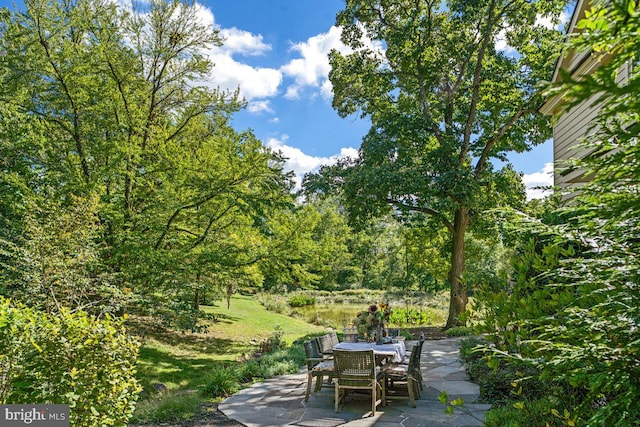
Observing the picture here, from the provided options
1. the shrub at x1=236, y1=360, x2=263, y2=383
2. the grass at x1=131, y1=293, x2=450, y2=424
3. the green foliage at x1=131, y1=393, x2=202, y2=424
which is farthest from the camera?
the shrub at x1=236, y1=360, x2=263, y2=383

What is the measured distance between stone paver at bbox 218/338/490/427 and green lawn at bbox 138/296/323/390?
179 centimetres

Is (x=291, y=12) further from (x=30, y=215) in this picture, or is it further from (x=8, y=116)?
(x=30, y=215)

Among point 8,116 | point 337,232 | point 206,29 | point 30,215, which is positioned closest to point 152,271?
point 30,215

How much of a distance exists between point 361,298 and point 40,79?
1022 inches

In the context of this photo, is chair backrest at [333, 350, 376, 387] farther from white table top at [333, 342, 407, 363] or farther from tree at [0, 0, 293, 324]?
tree at [0, 0, 293, 324]

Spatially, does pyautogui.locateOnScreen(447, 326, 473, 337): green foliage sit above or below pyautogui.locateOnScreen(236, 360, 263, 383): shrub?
above

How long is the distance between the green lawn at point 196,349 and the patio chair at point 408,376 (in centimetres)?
359

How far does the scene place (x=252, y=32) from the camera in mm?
12820

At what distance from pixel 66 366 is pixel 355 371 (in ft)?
11.6

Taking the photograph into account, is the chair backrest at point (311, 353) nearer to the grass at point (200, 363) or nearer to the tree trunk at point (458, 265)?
the grass at point (200, 363)

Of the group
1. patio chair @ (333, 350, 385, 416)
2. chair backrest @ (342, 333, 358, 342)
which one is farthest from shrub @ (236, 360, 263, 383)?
patio chair @ (333, 350, 385, 416)

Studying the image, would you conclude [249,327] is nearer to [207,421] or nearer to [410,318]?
[410,318]

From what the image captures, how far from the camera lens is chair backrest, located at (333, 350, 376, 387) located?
5559 mm

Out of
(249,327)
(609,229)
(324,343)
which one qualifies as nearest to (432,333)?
(324,343)
